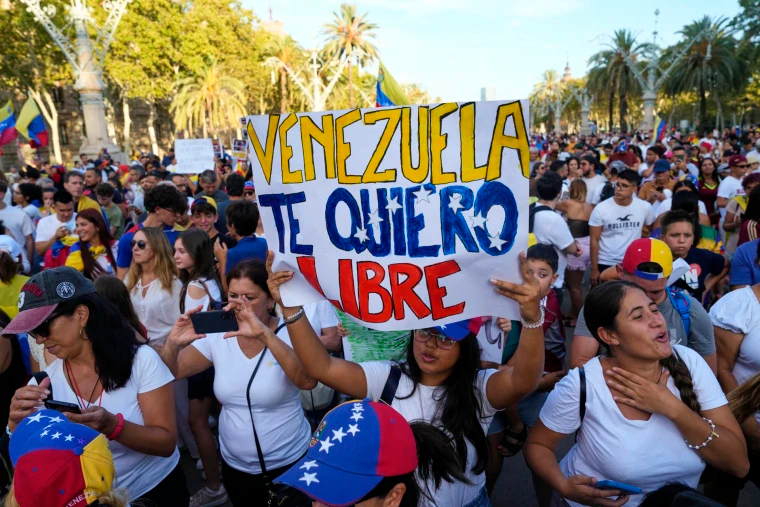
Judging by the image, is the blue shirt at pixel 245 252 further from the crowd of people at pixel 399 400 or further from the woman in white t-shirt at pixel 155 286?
the crowd of people at pixel 399 400

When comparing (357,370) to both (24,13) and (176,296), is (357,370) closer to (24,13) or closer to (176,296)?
(176,296)

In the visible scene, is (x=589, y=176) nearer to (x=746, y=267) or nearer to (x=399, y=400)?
(x=746, y=267)

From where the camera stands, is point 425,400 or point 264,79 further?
point 264,79

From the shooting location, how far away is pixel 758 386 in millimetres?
2299

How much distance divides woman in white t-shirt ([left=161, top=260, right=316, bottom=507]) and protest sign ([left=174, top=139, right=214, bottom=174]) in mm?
8079

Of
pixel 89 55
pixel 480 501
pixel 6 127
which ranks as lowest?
pixel 480 501

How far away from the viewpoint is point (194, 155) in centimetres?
1028

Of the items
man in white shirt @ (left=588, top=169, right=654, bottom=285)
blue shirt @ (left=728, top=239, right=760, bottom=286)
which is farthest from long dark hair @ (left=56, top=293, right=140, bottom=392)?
man in white shirt @ (left=588, top=169, right=654, bottom=285)

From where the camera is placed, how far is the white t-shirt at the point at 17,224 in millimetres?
6234


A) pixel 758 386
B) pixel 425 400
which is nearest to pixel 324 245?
pixel 425 400

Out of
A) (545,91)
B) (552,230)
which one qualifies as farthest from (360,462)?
(545,91)

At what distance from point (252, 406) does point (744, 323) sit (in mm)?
2539

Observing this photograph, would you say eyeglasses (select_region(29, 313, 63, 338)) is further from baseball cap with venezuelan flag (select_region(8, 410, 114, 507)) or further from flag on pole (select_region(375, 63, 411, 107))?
flag on pole (select_region(375, 63, 411, 107))

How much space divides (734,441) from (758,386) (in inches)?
16.3
